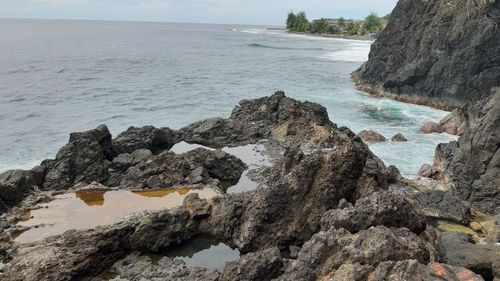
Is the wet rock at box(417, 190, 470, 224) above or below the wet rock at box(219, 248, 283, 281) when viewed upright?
below

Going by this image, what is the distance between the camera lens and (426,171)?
2916 centimetres

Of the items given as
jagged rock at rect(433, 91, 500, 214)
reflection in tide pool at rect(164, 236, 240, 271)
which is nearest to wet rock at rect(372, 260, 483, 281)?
reflection in tide pool at rect(164, 236, 240, 271)

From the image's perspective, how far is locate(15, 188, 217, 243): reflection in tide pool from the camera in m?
21.9

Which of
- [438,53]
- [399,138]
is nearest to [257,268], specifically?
[399,138]

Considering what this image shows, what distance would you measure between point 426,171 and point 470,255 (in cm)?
1460

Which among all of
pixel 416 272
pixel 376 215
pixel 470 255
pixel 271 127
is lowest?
pixel 271 127

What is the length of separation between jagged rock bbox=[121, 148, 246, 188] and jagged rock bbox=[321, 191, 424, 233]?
465 inches

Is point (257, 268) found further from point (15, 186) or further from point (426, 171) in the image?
point (426, 171)

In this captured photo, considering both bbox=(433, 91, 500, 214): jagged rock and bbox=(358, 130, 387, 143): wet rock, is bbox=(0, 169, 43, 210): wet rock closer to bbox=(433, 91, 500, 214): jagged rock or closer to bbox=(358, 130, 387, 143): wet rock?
bbox=(433, 91, 500, 214): jagged rock

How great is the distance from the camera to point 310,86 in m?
70.2

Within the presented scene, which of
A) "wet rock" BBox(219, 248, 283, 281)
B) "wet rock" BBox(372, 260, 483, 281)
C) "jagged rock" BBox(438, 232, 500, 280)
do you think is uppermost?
"wet rock" BBox(372, 260, 483, 281)

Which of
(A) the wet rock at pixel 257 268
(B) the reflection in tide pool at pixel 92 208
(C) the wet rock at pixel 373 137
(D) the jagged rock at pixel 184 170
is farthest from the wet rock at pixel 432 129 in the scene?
(A) the wet rock at pixel 257 268

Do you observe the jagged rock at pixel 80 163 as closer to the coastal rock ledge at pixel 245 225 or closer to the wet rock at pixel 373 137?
the coastal rock ledge at pixel 245 225

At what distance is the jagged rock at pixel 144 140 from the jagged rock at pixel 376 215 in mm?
19261
